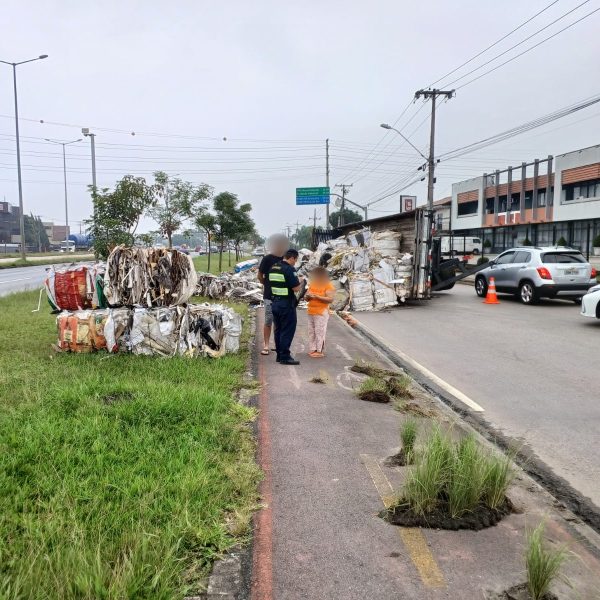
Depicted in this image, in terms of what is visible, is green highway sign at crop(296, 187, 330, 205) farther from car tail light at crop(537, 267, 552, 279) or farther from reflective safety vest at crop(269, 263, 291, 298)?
reflective safety vest at crop(269, 263, 291, 298)

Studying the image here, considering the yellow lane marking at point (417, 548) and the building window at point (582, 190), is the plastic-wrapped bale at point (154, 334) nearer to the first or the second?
the yellow lane marking at point (417, 548)

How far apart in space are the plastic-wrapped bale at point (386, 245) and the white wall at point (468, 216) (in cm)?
4155

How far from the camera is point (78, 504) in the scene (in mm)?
3295

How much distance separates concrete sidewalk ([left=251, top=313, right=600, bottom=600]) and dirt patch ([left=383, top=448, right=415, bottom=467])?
3.0 inches

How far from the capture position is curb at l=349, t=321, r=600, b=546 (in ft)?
12.0

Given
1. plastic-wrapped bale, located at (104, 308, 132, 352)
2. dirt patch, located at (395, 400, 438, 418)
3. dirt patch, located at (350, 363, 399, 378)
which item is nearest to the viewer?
dirt patch, located at (395, 400, 438, 418)

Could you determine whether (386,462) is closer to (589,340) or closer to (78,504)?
(78,504)

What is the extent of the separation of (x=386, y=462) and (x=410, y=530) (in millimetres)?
1033

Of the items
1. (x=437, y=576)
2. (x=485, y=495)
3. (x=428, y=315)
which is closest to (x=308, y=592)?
(x=437, y=576)

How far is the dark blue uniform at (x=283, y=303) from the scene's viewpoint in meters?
7.84

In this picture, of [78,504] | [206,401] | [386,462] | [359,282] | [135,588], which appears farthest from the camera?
[359,282]

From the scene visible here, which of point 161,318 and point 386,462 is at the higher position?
point 161,318

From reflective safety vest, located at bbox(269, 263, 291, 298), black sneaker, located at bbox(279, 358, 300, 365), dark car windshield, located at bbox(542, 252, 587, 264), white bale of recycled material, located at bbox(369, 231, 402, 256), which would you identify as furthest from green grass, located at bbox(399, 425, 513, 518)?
white bale of recycled material, located at bbox(369, 231, 402, 256)

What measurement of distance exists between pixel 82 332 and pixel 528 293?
12.7 m
